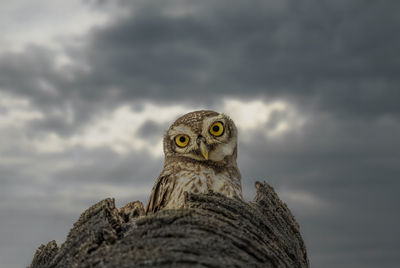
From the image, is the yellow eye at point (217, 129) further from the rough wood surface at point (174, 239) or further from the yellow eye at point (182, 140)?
the rough wood surface at point (174, 239)

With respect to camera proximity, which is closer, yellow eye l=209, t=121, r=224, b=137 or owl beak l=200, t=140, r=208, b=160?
owl beak l=200, t=140, r=208, b=160

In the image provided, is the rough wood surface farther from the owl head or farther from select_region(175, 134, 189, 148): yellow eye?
select_region(175, 134, 189, 148): yellow eye

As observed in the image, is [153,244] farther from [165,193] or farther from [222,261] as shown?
[165,193]

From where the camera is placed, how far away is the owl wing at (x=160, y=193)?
931cm

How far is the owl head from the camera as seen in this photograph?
31.5 ft

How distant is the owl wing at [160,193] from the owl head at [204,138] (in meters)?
0.64

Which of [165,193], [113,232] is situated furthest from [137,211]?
[165,193]

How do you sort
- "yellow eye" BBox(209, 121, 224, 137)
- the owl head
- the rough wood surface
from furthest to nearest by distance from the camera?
"yellow eye" BBox(209, 121, 224, 137), the owl head, the rough wood surface

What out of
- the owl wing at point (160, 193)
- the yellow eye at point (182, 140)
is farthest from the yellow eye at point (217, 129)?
the owl wing at point (160, 193)

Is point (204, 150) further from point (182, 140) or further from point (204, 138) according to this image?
point (182, 140)

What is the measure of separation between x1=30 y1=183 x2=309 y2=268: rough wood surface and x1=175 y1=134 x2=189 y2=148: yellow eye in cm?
365

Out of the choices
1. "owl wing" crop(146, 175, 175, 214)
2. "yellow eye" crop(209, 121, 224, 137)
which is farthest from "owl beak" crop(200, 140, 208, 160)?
"owl wing" crop(146, 175, 175, 214)

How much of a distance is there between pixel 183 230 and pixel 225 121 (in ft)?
16.8

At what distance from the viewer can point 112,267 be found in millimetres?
4715
